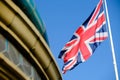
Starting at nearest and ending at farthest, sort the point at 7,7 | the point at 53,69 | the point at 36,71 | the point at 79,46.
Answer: the point at 7,7 → the point at 36,71 → the point at 53,69 → the point at 79,46

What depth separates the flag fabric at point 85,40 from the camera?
53.8 ft

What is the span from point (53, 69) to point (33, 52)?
7.42 feet

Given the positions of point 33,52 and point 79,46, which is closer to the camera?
point 33,52

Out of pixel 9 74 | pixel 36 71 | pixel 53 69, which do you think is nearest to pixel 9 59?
pixel 9 74

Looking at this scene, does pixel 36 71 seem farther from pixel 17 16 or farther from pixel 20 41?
pixel 17 16

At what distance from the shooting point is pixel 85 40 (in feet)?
56.7

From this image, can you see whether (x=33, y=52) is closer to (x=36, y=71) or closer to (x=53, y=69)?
(x=36, y=71)


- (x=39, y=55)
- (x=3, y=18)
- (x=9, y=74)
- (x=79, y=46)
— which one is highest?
(x=3, y=18)

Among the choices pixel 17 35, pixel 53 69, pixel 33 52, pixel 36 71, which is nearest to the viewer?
pixel 17 35

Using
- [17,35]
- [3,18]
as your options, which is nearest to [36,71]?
[17,35]

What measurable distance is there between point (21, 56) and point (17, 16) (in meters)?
1.56

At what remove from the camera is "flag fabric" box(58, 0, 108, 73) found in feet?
53.8

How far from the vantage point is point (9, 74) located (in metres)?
9.63

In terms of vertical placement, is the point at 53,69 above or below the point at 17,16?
below
